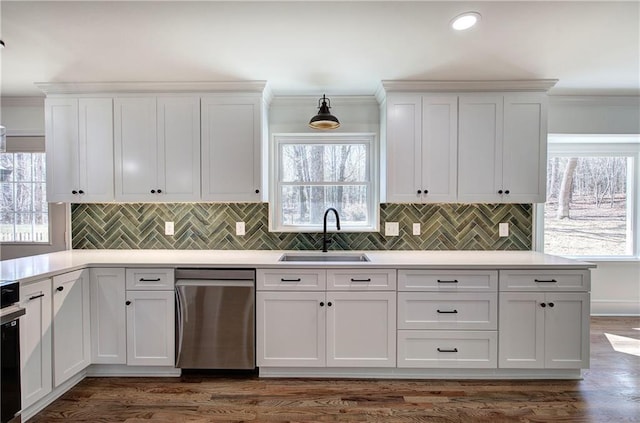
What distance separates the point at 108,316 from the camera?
7.64ft

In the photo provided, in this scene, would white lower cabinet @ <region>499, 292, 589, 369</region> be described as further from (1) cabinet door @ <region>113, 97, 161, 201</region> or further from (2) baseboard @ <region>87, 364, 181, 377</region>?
(1) cabinet door @ <region>113, 97, 161, 201</region>

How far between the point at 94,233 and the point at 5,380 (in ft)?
5.36

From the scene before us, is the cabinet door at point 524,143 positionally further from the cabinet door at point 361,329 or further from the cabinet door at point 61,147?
the cabinet door at point 61,147

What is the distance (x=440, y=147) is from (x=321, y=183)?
3.62 feet

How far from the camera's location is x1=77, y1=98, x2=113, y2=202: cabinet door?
265 centimetres

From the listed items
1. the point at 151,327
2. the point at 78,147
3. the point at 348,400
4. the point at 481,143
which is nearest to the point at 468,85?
the point at 481,143

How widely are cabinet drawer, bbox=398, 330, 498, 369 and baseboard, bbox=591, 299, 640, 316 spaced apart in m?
2.19

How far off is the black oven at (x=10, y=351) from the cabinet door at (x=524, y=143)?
3319mm

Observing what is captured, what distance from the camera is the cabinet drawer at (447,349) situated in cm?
230

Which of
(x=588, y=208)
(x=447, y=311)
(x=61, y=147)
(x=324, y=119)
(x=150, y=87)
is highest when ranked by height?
(x=150, y=87)

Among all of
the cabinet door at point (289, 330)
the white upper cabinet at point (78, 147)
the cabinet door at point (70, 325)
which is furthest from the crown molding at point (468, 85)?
the cabinet door at point (70, 325)

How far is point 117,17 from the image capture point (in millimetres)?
1781

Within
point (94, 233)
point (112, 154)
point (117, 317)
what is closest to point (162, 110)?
point (112, 154)

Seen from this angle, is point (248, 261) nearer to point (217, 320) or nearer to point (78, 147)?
point (217, 320)
